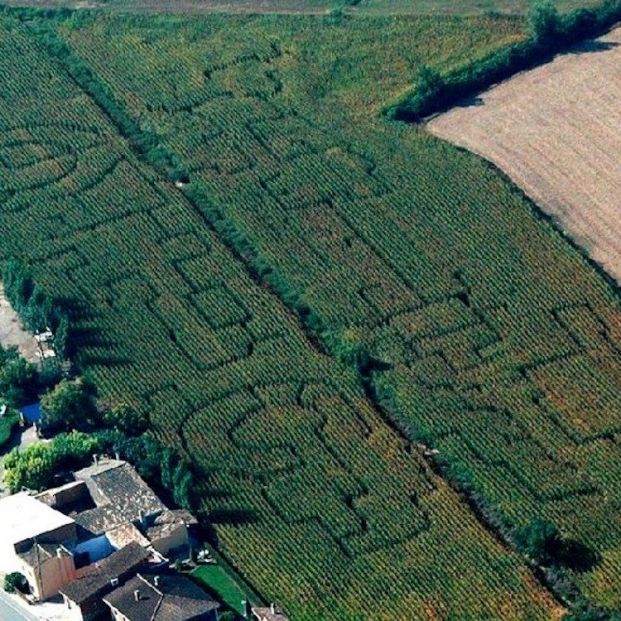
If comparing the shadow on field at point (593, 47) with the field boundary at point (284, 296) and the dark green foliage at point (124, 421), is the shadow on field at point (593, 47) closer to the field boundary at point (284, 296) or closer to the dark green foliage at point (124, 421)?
the field boundary at point (284, 296)

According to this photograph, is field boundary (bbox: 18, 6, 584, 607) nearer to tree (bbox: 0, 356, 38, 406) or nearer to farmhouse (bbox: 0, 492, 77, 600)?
farmhouse (bbox: 0, 492, 77, 600)

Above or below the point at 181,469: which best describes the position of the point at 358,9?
above

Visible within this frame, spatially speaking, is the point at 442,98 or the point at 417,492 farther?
the point at 442,98

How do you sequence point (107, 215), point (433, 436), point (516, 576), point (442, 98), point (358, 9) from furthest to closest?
point (358, 9), point (442, 98), point (107, 215), point (433, 436), point (516, 576)

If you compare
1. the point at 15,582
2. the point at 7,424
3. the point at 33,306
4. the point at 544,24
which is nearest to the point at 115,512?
the point at 15,582

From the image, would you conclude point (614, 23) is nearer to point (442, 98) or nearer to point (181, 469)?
point (442, 98)

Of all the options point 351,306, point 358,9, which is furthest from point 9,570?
point 358,9
